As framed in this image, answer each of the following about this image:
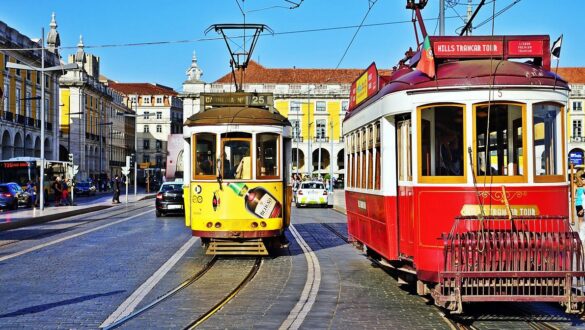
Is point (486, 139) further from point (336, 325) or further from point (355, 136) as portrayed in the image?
point (355, 136)

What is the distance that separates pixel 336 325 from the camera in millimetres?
8273

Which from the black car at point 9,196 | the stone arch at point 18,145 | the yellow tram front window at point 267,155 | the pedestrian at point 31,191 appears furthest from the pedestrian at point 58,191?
the yellow tram front window at point 267,155

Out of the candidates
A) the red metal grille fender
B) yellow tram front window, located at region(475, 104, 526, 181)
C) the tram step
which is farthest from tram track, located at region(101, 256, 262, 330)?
yellow tram front window, located at region(475, 104, 526, 181)

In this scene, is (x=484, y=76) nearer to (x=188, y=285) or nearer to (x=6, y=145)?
(x=188, y=285)

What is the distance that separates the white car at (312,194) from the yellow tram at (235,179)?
2714cm

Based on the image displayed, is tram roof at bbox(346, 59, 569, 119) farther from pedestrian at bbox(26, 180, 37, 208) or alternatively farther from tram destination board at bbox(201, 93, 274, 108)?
pedestrian at bbox(26, 180, 37, 208)

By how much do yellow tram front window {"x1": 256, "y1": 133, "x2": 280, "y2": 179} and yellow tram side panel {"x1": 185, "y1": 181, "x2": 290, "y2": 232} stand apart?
0.23 m

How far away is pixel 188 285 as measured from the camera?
37.2 feet

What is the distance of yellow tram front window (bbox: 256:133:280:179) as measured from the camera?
48.2 ft

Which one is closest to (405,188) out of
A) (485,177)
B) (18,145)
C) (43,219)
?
(485,177)

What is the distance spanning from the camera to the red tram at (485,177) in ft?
25.9

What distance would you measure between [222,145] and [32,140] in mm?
55889

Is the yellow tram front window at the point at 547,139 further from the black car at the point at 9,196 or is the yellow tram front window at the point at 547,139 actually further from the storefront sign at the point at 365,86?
the black car at the point at 9,196

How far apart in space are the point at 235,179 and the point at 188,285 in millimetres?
3666
